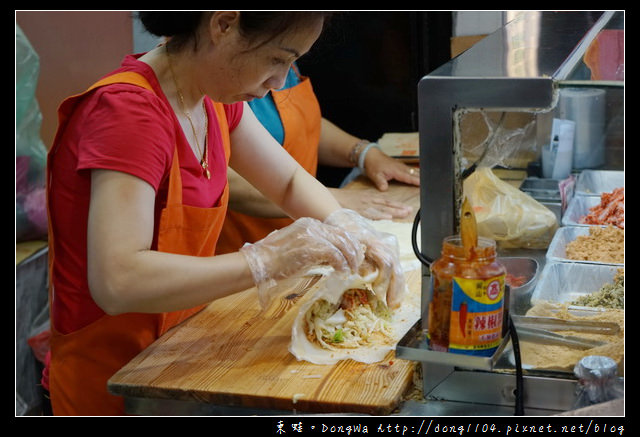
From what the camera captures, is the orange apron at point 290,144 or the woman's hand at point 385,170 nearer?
the orange apron at point 290,144

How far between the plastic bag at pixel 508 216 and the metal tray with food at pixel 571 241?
28mm

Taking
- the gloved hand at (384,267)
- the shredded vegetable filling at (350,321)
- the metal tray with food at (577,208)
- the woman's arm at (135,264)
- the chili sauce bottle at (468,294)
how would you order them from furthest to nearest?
the metal tray with food at (577,208) < the gloved hand at (384,267) < the shredded vegetable filling at (350,321) < the woman's arm at (135,264) < the chili sauce bottle at (468,294)

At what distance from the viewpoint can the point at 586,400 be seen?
61.3 inches

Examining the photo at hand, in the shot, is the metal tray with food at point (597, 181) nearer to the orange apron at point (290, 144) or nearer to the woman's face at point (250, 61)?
the orange apron at point (290, 144)

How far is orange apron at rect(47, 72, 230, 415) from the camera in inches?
80.2

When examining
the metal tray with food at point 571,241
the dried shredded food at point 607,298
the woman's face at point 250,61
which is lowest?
the metal tray with food at point 571,241

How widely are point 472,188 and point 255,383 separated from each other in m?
0.67

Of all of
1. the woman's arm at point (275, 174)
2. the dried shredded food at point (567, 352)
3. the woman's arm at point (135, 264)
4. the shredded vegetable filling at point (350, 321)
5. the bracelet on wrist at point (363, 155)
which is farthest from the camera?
the bracelet on wrist at point (363, 155)

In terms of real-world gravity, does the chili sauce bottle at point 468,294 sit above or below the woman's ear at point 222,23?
below

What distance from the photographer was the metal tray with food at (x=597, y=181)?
9.53ft

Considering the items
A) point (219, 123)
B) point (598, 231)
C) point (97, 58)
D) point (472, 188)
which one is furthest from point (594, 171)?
point (97, 58)

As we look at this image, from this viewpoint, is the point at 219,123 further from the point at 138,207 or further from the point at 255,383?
the point at 255,383

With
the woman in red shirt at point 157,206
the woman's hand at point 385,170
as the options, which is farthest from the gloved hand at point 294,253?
the woman's hand at point 385,170

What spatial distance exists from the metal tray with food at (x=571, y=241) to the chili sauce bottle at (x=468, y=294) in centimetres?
75
